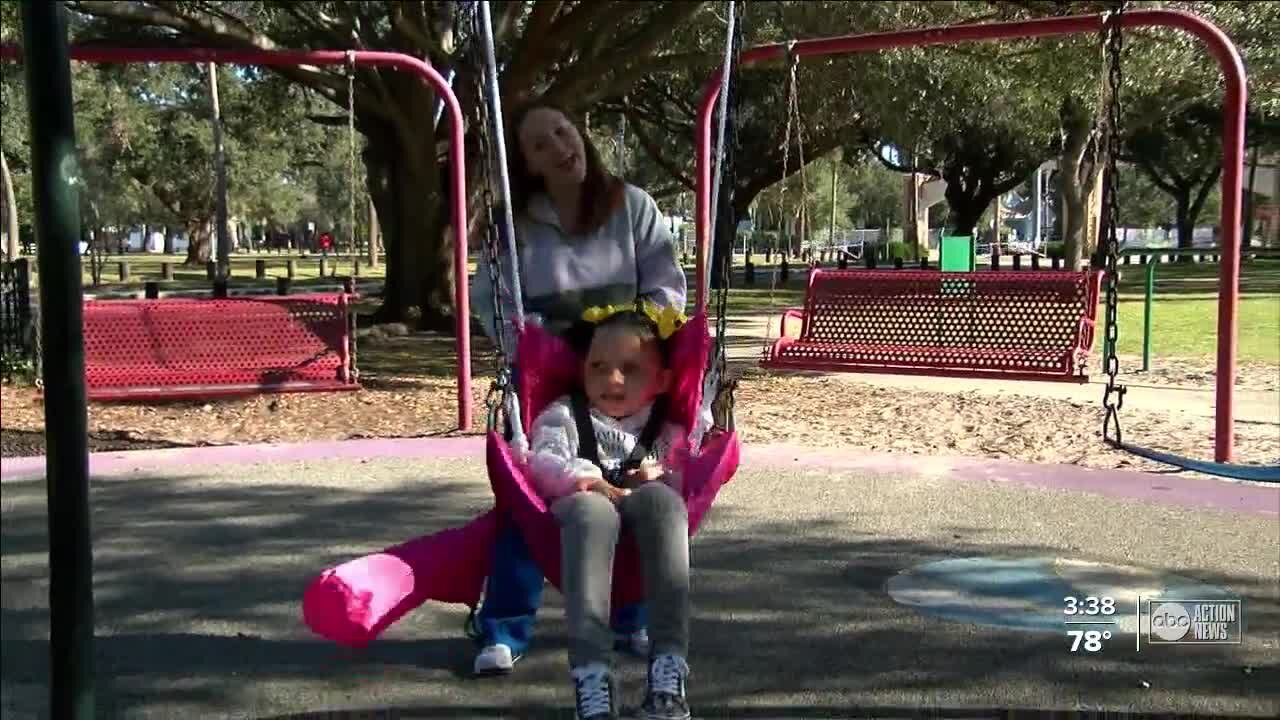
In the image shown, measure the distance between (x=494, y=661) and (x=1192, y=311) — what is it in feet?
51.8

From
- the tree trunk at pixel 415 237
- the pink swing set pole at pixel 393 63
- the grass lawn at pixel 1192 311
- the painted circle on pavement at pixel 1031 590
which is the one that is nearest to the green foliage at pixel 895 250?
the grass lawn at pixel 1192 311

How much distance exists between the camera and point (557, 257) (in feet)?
10.4

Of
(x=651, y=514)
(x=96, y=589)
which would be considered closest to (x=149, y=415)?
(x=96, y=589)

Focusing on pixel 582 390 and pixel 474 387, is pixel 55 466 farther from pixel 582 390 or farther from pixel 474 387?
pixel 474 387

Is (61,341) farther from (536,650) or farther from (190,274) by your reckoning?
(190,274)

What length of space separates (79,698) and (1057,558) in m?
3.35

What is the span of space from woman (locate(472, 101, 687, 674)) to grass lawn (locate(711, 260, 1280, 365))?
526 centimetres

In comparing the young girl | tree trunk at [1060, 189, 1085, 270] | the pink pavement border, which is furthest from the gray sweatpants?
tree trunk at [1060, 189, 1085, 270]

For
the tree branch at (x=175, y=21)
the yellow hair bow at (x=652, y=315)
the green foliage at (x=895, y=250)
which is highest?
the tree branch at (x=175, y=21)

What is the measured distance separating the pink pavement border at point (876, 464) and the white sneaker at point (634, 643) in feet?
9.52

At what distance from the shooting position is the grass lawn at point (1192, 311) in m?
10.4

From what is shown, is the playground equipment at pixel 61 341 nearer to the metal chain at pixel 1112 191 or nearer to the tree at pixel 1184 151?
the metal chain at pixel 1112 191

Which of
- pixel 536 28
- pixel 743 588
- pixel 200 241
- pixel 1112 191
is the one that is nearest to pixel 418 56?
pixel 536 28

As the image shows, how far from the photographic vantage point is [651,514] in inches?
110
